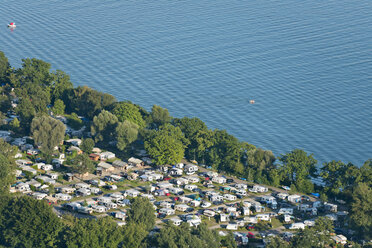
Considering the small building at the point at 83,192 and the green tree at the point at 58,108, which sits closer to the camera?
the small building at the point at 83,192

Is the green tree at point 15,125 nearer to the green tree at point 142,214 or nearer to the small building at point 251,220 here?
the green tree at point 142,214

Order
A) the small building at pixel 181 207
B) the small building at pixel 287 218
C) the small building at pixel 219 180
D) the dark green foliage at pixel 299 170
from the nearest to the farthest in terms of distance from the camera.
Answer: the small building at pixel 287 218 < the small building at pixel 181 207 < the dark green foliage at pixel 299 170 < the small building at pixel 219 180

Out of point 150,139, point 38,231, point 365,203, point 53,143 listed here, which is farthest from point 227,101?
point 38,231

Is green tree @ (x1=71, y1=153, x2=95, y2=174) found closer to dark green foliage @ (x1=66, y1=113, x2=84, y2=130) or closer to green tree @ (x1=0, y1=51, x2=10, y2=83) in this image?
dark green foliage @ (x1=66, y1=113, x2=84, y2=130)

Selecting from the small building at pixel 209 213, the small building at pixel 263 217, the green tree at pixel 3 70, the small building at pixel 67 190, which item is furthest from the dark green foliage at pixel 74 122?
the small building at pixel 263 217

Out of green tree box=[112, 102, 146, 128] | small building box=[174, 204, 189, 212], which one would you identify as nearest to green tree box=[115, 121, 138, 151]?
green tree box=[112, 102, 146, 128]

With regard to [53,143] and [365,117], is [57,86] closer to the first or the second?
[53,143]
